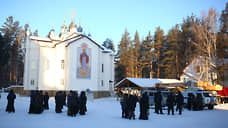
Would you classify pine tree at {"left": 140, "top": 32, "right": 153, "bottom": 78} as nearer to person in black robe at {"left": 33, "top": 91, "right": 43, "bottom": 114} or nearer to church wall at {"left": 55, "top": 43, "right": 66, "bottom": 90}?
church wall at {"left": 55, "top": 43, "right": 66, "bottom": 90}

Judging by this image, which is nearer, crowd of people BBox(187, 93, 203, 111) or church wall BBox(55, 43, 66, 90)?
crowd of people BBox(187, 93, 203, 111)

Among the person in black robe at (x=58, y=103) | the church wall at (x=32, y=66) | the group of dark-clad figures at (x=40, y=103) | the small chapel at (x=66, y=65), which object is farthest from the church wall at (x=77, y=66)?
the group of dark-clad figures at (x=40, y=103)

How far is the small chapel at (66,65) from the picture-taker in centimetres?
3499

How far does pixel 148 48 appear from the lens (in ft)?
184

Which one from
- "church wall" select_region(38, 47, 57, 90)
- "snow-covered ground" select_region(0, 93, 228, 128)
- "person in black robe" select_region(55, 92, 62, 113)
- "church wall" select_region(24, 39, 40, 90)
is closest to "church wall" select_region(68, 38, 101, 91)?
"church wall" select_region(38, 47, 57, 90)

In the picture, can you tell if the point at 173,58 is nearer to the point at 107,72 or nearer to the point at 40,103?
the point at 107,72

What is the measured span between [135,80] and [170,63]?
25275 millimetres

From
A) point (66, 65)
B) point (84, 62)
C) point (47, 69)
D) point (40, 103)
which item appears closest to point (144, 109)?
point (40, 103)

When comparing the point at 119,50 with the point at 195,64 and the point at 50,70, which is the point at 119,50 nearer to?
the point at 195,64

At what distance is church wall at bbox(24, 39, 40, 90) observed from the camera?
37.5 meters

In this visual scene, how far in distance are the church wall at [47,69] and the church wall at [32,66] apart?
3.27 feet

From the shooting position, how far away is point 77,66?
35281 millimetres

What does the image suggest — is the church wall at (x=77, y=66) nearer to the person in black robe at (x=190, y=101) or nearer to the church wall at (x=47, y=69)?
the church wall at (x=47, y=69)

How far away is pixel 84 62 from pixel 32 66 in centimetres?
979
